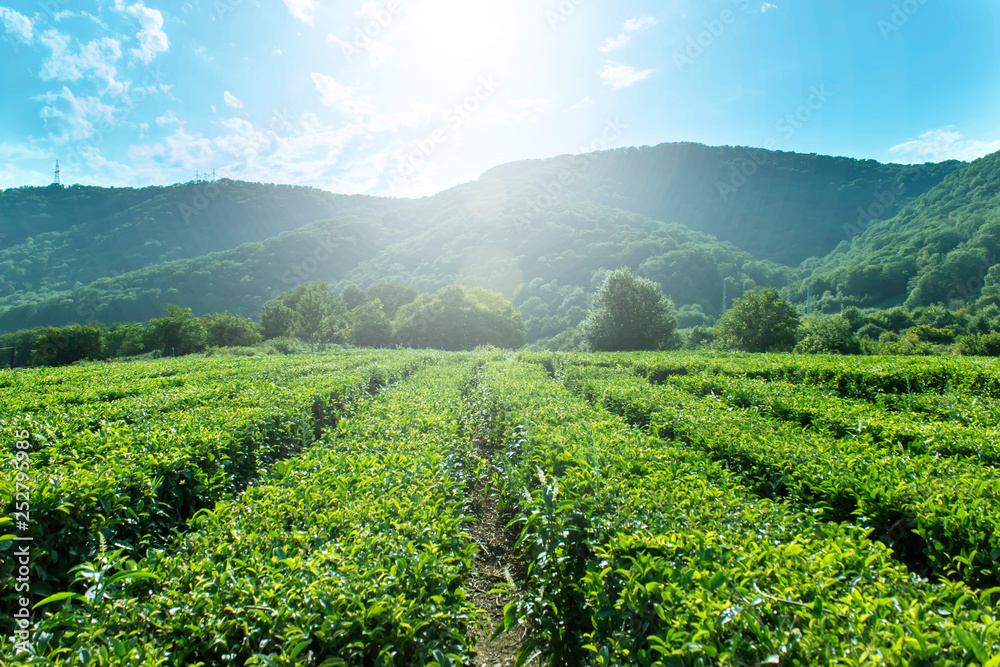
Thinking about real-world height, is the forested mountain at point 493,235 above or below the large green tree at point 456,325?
above

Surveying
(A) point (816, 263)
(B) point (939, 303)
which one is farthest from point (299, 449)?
(A) point (816, 263)

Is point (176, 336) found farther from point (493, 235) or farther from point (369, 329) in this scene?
point (493, 235)

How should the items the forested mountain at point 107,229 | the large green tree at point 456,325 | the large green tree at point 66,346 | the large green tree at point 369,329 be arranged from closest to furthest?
the large green tree at point 66,346 → the large green tree at point 456,325 → the large green tree at point 369,329 → the forested mountain at point 107,229

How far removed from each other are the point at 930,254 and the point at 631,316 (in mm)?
60245

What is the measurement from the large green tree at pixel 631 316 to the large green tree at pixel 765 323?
20.1ft

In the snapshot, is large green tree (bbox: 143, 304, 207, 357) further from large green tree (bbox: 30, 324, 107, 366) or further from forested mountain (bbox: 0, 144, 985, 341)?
forested mountain (bbox: 0, 144, 985, 341)

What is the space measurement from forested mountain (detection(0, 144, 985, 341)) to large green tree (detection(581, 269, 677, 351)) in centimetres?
4166

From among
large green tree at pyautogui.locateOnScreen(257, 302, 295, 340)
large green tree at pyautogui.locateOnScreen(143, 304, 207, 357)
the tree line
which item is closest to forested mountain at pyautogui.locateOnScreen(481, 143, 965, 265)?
the tree line

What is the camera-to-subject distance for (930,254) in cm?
6400

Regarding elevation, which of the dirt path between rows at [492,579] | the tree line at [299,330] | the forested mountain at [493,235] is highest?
the forested mountain at [493,235]

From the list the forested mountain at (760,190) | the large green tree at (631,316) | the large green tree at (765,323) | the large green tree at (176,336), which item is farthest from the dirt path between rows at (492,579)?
the forested mountain at (760,190)

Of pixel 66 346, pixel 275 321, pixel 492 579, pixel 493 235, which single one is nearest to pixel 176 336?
pixel 66 346

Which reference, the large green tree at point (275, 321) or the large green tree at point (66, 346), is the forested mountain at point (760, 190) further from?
the large green tree at point (66, 346)

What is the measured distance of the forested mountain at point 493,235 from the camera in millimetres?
79875
